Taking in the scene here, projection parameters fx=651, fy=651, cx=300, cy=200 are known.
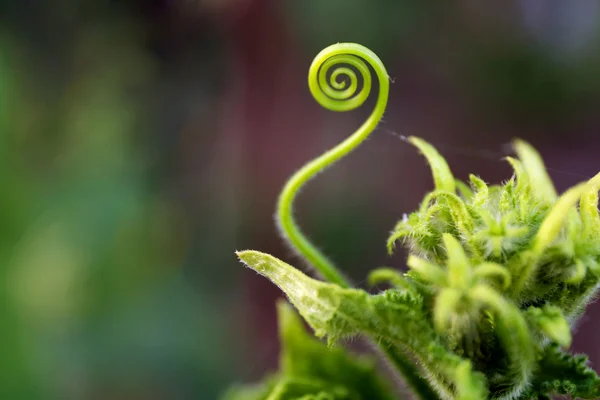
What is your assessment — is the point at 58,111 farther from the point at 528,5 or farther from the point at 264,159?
the point at 528,5

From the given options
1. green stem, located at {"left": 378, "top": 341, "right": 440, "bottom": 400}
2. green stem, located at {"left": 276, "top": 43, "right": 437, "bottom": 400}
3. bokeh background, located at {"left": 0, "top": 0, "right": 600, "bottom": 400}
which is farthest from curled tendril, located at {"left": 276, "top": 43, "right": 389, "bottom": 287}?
bokeh background, located at {"left": 0, "top": 0, "right": 600, "bottom": 400}

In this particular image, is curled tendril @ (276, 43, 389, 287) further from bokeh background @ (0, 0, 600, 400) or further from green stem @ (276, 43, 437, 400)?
bokeh background @ (0, 0, 600, 400)

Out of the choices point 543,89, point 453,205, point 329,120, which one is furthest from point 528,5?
point 453,205

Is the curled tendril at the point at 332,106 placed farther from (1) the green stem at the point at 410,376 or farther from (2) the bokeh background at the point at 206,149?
(2) the bokeh background at the point at 206,149

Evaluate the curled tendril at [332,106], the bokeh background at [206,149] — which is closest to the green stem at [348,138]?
the curled tendril at [332,106]

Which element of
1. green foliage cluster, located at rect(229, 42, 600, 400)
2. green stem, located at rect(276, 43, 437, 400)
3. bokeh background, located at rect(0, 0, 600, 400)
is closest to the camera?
green foliage cluster, located at rect(229, 42, 600, 400)

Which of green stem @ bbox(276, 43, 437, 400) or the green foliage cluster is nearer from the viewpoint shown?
the green foliage cluster

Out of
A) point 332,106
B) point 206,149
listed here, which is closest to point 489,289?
point 332,106
